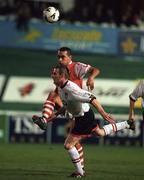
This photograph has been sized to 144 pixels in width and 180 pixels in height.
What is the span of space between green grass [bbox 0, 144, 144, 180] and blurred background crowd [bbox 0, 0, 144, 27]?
764 cm

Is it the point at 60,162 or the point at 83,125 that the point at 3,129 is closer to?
the point at 60,162

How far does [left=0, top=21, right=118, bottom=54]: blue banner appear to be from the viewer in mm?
30500

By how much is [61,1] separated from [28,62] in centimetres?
331

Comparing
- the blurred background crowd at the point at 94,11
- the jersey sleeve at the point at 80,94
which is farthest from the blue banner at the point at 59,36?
the jersey sleeve at the point at 80,94

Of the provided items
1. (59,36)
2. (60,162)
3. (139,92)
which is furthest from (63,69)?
(59,36)

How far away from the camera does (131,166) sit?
670 inches

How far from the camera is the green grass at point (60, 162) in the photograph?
1422cm

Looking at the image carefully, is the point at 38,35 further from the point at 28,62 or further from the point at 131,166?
Result: the point at 131,166

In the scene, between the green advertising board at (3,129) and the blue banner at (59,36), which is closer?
the green advertising board at (3,129)

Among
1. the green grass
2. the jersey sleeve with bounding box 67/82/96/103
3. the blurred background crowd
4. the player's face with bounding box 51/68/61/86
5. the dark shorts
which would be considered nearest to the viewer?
the player's face with bounding box 51/68/61/86

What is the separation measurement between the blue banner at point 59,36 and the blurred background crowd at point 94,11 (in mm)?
521

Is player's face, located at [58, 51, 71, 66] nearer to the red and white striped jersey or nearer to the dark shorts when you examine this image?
the red and white striped jersey

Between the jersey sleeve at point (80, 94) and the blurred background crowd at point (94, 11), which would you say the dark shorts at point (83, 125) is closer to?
the jersey sleeve at point (80, 94)

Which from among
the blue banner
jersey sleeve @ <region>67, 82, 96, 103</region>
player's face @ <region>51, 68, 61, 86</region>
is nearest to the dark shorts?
jersey sleeve @ <region>67, 82, 96, 103</region>
